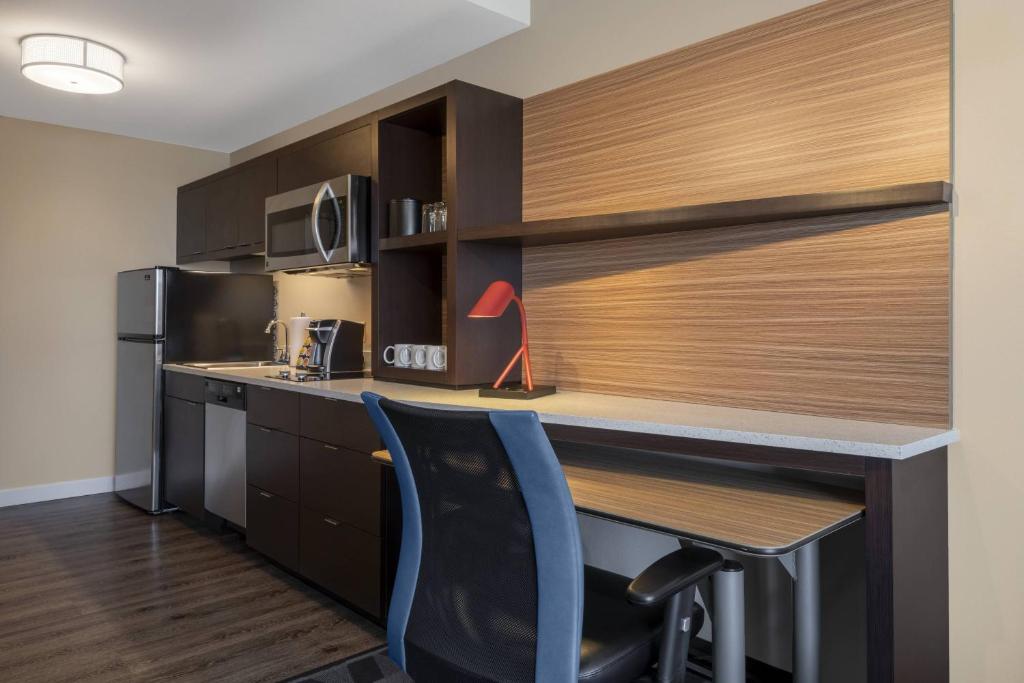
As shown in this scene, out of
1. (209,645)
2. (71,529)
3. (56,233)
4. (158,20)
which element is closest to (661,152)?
(158,20)

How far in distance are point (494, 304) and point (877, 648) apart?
4.63 ft

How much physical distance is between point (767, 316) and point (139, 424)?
370 centimetres

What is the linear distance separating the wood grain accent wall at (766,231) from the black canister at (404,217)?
53 cm

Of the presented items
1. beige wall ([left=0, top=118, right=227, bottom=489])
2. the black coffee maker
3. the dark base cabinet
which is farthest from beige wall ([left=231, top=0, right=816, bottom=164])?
beige wall ([left=0, top=118, right=227, bottom=489])

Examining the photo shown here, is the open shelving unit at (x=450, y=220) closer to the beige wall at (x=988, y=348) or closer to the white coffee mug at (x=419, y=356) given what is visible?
the white coffee mug at (x=419, y=356)

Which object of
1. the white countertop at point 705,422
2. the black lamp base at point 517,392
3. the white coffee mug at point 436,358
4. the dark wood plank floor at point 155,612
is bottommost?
the dark wood plank floor at point 155,612

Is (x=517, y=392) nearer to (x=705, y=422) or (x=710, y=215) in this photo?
(x=705, y=422)

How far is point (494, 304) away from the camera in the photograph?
2307mm

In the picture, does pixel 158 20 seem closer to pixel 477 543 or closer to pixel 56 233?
pixel 56 233

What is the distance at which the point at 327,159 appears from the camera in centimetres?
328

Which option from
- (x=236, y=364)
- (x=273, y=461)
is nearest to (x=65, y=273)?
(x=236, y=364)

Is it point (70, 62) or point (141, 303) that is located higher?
point (70, 62)

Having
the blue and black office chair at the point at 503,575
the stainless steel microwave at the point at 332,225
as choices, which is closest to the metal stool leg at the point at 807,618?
the blue and black office chair at the point at 503,575

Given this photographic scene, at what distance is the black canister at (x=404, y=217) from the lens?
2924 mm
